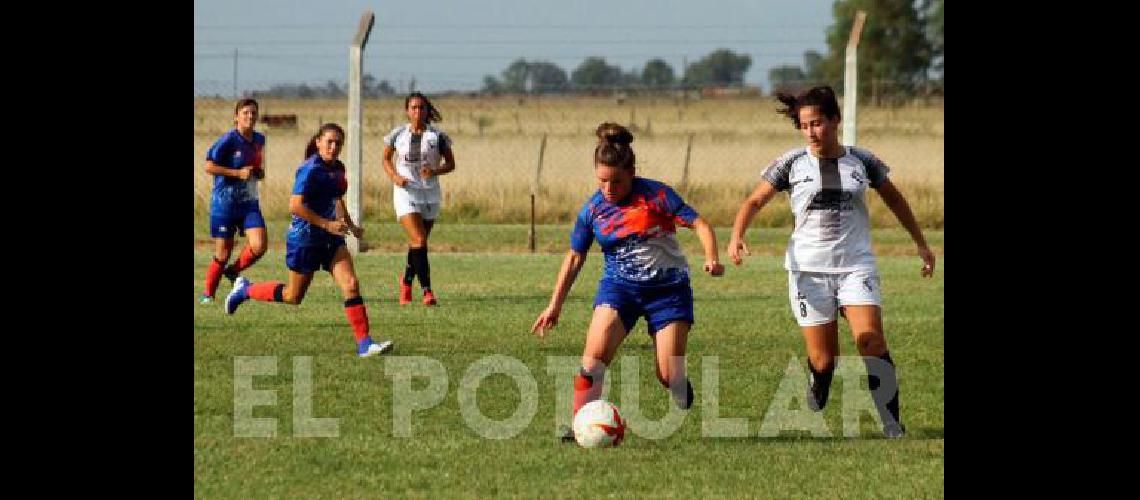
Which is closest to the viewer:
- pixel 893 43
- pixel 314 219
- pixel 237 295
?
pixel 314 219

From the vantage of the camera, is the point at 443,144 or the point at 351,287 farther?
the point at 443,144

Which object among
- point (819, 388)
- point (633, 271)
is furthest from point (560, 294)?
point (819, 388)

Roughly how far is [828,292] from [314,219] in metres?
4.21

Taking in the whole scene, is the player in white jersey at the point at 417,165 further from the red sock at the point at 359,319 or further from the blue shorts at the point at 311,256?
the red sock at the point at 359,319

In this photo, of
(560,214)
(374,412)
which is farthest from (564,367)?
(560,214)

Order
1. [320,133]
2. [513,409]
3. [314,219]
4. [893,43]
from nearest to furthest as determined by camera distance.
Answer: [513,409] < [314,219] < [320,133] < [893,43]

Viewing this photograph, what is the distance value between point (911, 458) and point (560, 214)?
18323 mm

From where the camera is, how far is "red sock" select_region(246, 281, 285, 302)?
44.7 ft

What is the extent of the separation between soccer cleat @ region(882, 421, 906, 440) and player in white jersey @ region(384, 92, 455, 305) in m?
7.78

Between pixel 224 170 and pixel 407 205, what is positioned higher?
pixel 224 170

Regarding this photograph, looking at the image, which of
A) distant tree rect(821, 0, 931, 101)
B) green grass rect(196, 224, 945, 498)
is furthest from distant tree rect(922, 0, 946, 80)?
green grass rect(196, 224, 945, 498)

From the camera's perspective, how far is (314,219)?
12.7 m

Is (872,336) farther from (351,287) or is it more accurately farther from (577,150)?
(577,150)

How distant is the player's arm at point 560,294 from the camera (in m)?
9.63
